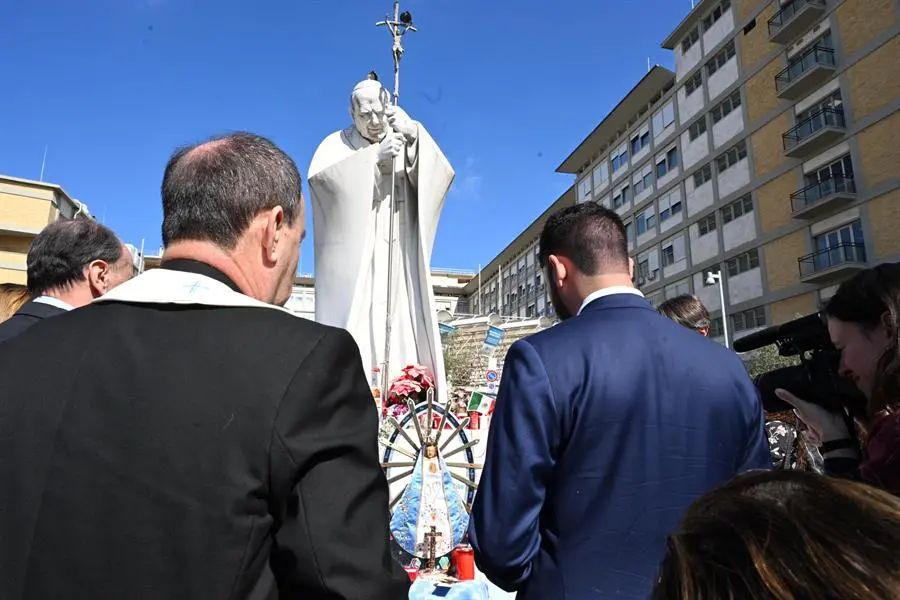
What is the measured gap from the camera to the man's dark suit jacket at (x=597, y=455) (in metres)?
A: 1.51

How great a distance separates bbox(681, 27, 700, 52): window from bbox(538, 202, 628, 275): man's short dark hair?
35743mm

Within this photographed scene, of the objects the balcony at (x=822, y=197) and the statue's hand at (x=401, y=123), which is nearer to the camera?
the statue's hand at (x=401, y=123)

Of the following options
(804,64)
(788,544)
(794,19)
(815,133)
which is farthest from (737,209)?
(788,544)

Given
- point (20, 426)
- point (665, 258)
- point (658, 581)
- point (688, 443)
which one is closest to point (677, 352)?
point (688, 443)

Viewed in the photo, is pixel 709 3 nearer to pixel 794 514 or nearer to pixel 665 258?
pixel 665 258

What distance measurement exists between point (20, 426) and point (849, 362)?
1909 mm

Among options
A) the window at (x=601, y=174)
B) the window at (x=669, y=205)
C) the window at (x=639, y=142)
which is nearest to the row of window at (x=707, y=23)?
the window at (x=639, y=142)

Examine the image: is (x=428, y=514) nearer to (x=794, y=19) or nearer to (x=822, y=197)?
(x=822, y=197)

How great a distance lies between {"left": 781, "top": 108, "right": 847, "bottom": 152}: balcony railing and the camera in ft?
78.3

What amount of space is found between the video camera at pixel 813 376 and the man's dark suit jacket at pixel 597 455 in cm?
28

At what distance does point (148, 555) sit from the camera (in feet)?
3.25

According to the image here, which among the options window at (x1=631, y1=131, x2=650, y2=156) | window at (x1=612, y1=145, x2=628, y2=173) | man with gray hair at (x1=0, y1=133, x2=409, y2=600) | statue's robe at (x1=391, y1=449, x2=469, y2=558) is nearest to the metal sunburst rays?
statue's robe at (x1=391, y1=449, x2=469, y2=558)

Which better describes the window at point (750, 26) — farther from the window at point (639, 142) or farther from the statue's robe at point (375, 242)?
the statue's robe at point (375, 242)

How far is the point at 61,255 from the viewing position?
95.5 inches
